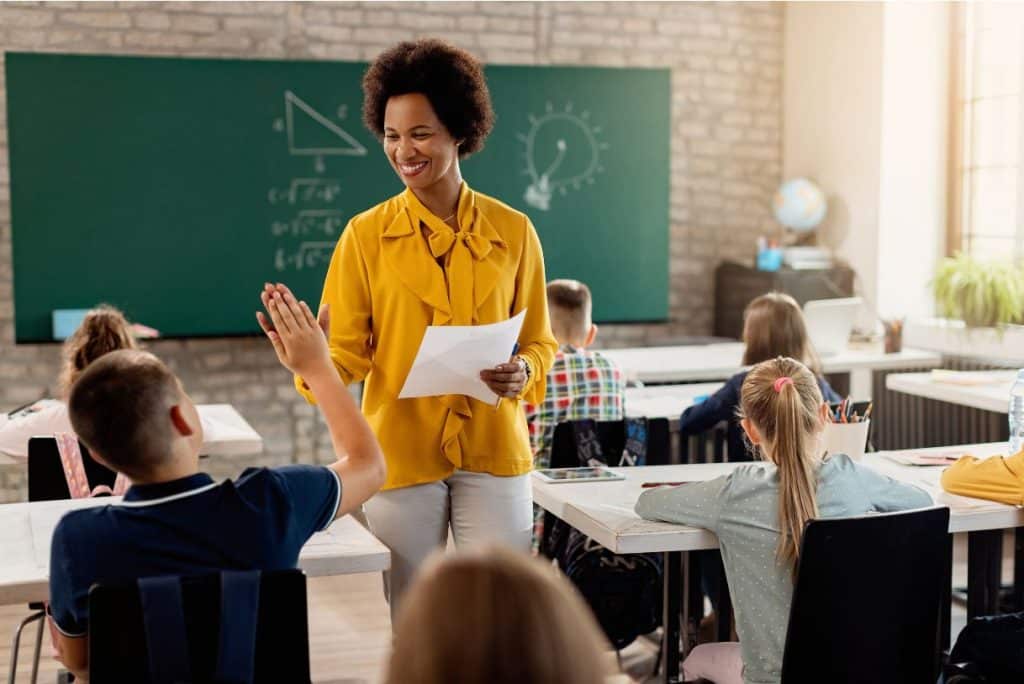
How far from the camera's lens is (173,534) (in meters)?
1.73

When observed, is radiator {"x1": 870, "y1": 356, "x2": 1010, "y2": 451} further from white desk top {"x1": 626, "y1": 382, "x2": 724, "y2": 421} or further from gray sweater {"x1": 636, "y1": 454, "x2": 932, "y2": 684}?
gray sweater {"x1": 636, "y1": 454, "x2": 932, "y2": 684}

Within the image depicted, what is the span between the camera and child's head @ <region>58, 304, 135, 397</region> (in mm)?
3322

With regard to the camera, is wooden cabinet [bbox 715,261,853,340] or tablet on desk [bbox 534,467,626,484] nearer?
tablet on desk [bbox 534,467,626,484]

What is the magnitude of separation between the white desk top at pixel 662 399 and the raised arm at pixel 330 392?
8.05ft

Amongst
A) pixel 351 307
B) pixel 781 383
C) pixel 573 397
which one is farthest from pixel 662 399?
pixel 351 307

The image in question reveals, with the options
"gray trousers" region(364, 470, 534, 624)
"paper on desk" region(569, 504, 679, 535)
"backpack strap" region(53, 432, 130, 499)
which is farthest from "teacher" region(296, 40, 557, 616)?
"backpack strap" region(53, 432, 130, 499)

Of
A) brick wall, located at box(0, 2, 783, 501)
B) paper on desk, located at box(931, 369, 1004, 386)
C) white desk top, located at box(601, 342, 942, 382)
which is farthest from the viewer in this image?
brick wall, located at box(0, 2, 783, 501)

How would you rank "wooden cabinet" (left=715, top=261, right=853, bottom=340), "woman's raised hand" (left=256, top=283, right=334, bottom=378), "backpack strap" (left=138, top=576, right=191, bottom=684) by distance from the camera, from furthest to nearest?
"wooden cabinet" (left=715, top=261, right=853, bottom=340) → "woman's raised hand" (left=256, top=283, right=334, bottom=378) → "backpack strap" (left=138, top=576, right=191, bottom=684)

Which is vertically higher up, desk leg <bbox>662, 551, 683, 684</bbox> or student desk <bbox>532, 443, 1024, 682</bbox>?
student desk <bbox>532, 443, 1024, 682</bbox>

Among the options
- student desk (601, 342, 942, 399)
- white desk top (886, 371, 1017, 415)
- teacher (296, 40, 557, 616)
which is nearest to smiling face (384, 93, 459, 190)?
teacher (296, 40, 557, 616)

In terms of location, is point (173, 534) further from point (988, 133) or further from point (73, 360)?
point (988, 133)

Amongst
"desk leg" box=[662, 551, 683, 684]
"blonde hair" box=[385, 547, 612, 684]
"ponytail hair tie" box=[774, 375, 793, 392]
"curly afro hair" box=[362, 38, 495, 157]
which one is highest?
"curly afro hair" box=[362, 38, 495, 157]

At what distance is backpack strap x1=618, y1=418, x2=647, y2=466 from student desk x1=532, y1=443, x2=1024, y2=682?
6.7 inches

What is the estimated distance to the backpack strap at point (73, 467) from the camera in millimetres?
3021
